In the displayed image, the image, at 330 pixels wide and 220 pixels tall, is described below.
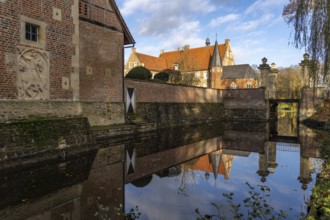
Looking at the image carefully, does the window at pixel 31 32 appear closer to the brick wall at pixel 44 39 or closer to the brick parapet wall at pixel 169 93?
the brick wall at pixel 44 39

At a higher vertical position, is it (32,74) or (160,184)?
(32,74)

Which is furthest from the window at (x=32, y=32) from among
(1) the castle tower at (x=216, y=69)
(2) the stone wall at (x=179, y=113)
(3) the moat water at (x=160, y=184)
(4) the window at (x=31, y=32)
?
(1) the castle tower at (x=216, y=69)

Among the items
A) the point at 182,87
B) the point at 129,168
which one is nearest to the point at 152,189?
the point at 129,168

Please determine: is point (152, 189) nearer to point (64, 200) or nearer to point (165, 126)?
point (64, 200)

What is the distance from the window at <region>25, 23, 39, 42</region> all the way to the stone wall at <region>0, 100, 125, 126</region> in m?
2.11

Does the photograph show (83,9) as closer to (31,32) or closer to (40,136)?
(31,32)

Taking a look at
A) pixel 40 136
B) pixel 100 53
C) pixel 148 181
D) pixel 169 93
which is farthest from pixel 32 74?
pixel 169 93

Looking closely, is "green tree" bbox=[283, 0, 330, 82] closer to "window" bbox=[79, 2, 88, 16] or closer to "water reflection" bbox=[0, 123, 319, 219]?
"water reflection" bbox=[0, 123, 319, 219]

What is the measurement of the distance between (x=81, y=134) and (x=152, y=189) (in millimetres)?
4675

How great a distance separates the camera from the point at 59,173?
7453mm

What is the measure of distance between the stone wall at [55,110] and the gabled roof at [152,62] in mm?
39699

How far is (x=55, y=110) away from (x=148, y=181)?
14.8ft

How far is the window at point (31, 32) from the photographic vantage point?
9.10 meters

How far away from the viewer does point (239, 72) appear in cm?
4962
